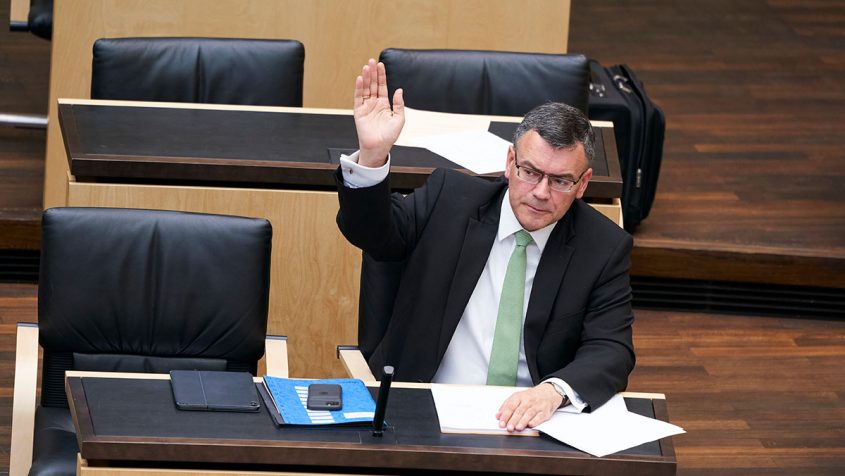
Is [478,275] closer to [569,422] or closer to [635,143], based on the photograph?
[569,422]

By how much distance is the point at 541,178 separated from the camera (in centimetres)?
310

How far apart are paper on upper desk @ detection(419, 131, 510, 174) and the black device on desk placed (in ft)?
3.97

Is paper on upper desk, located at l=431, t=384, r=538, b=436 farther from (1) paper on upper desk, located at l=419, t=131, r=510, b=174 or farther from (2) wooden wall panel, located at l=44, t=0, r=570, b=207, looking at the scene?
(2) wooden wall panel, located at l=44, t=0, r=570, b=207

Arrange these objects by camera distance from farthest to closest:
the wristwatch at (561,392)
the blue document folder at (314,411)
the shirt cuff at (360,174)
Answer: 1. the shirt cuff at (360,174)
2. the wristwatch at (561,392)
3. the blue document folder at (314,411)

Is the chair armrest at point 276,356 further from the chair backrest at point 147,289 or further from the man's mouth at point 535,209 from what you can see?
the man's mouth at point 535,209

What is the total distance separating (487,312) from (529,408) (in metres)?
0.47

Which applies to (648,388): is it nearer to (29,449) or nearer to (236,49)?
(236,49)

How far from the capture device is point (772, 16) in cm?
811

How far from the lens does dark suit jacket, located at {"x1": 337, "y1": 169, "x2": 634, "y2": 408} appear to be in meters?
3.21

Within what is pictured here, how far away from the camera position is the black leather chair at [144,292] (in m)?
3.24

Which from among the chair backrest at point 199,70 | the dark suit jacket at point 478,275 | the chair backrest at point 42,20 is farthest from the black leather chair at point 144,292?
the chair backrest at point 42,20

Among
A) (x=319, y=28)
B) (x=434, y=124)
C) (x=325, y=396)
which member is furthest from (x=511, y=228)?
(x=319, y=28)

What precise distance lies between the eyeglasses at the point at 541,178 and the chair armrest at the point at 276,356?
0.70 metres

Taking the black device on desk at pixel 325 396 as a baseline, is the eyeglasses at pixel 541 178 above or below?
above
